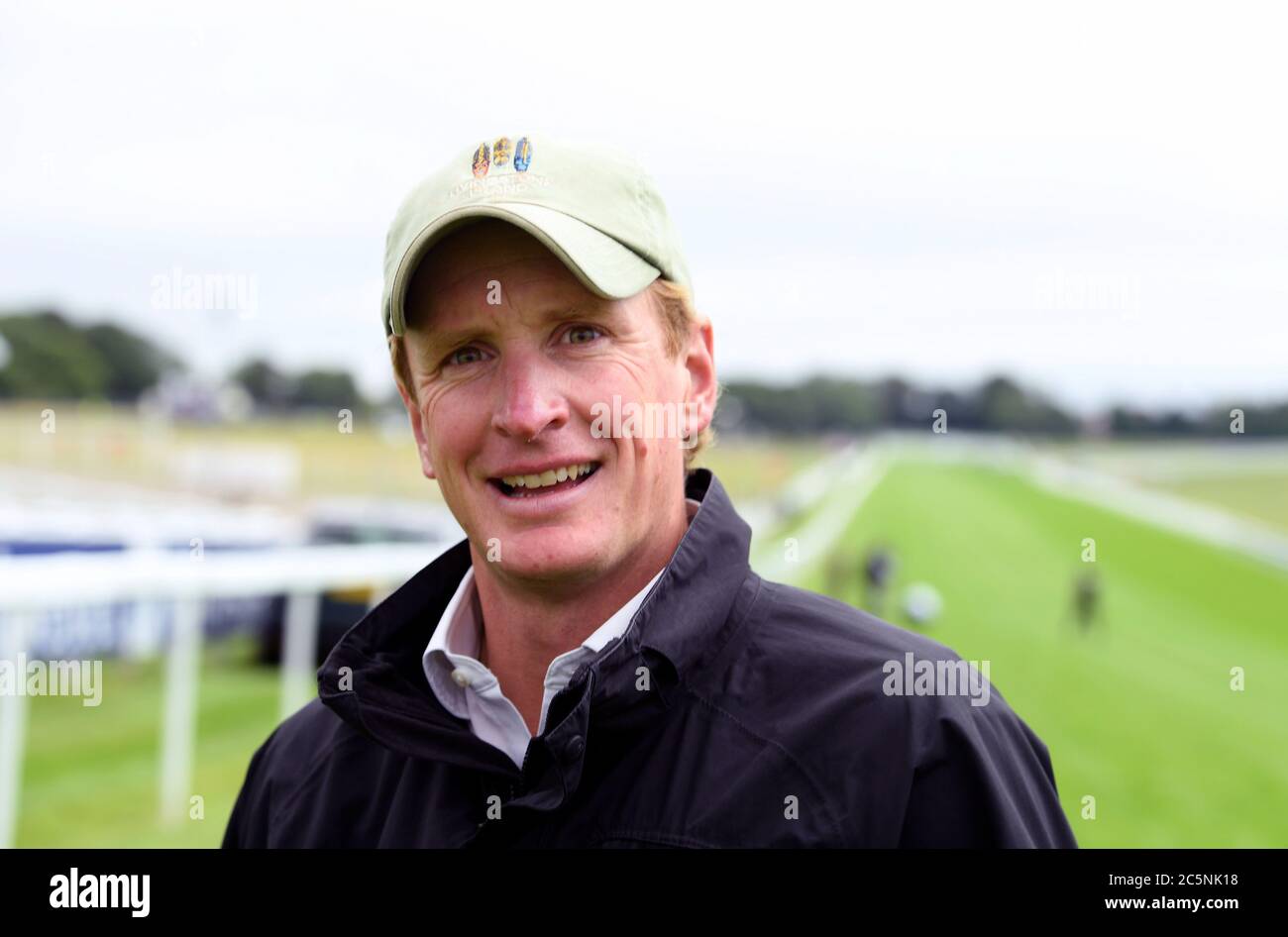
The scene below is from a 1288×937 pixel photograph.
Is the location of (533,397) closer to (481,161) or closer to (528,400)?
(528,400)

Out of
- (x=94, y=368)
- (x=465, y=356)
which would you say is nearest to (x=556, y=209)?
(x=465, y=356)

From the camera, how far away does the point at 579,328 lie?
6.64ft

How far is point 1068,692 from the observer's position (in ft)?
54.3

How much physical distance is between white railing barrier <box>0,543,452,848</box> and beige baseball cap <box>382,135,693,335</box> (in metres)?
2.20

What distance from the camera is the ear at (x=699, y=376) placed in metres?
2.27

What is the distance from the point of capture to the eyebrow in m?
1.99

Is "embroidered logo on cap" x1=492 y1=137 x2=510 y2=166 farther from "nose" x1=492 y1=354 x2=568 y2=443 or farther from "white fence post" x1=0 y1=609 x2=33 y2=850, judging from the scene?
"white fence post" x1=0 y1=609 x2=33 y2=850

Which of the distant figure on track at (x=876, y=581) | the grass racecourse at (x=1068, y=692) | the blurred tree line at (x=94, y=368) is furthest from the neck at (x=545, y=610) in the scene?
the blurred tree line at (x=94, y=368)

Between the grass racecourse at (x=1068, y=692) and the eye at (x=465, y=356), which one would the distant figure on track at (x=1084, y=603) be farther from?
the eye at (x=465, y=356)

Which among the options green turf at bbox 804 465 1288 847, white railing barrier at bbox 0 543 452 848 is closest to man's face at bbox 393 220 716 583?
white railing barrier at bbox 0 543 452 848

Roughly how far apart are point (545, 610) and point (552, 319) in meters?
0.47

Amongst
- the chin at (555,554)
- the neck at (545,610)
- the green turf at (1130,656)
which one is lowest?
the green turf at (1130,656)

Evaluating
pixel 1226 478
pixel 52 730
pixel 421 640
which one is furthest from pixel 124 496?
pixel 1226 478
